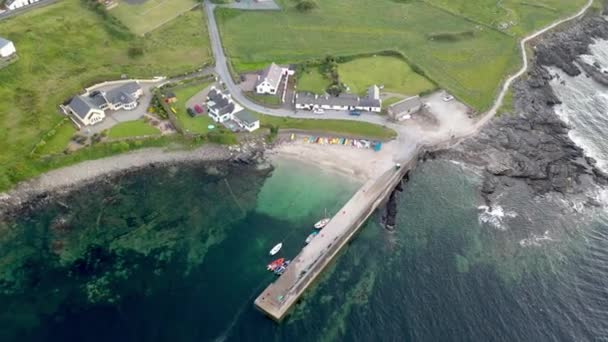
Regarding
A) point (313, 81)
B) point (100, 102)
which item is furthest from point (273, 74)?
point (100, 102)

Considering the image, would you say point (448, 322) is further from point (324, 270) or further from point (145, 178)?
point (145, 178)

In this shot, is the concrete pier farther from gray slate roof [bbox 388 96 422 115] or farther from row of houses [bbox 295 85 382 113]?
row of houses [bbox 295 85 382 113]

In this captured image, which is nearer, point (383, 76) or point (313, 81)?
point (313, 81)

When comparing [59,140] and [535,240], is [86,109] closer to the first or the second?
[59,140]

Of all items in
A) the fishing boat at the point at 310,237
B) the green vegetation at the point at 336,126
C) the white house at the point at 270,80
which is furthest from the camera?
the white house at the point at 270,80

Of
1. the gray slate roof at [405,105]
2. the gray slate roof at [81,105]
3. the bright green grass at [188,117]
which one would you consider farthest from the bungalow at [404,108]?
the gray slate roof at [81,105]

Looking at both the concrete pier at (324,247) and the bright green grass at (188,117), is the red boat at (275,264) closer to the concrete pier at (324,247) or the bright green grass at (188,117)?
the concrete pier at (324,247)
